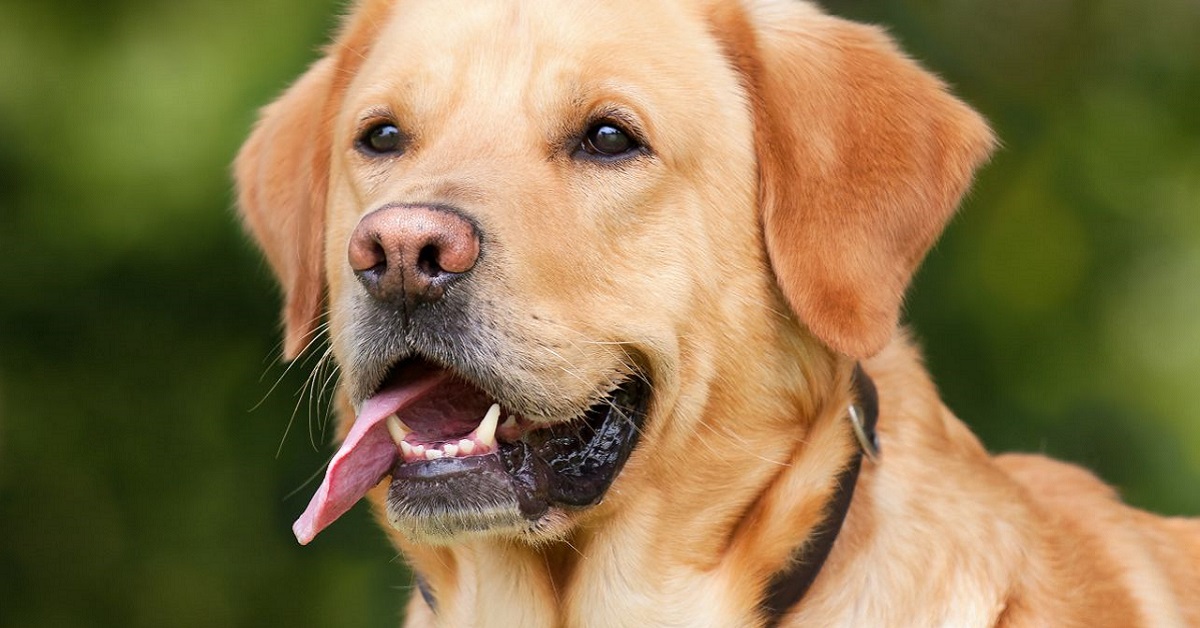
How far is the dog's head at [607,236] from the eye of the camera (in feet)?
8.45

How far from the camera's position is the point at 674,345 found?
273 cm

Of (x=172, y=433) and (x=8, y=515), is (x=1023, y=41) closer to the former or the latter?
(x=172, y=433)

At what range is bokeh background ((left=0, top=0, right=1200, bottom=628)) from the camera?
4.79 meters

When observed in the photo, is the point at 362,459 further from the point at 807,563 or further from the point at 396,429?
the point at 807,563

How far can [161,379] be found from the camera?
513cm

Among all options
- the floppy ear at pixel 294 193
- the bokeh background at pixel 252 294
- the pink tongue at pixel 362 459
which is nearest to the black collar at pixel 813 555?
the pink tongue at pixel 362 459

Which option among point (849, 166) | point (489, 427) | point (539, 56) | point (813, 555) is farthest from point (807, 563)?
point (539, 56)

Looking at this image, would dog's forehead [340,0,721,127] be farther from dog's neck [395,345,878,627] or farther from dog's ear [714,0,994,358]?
dog's neck [395,345,878,627]

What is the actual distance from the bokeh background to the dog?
1.98 metres

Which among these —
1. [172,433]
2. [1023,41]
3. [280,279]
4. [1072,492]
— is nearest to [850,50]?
[1072,492]

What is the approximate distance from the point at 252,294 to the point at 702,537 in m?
2.67

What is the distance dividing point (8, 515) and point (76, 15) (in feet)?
6.12

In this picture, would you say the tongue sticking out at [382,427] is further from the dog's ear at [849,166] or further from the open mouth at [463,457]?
the dog's ear at [849,166]

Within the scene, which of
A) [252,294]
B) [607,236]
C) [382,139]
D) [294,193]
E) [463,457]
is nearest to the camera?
[463,457]
